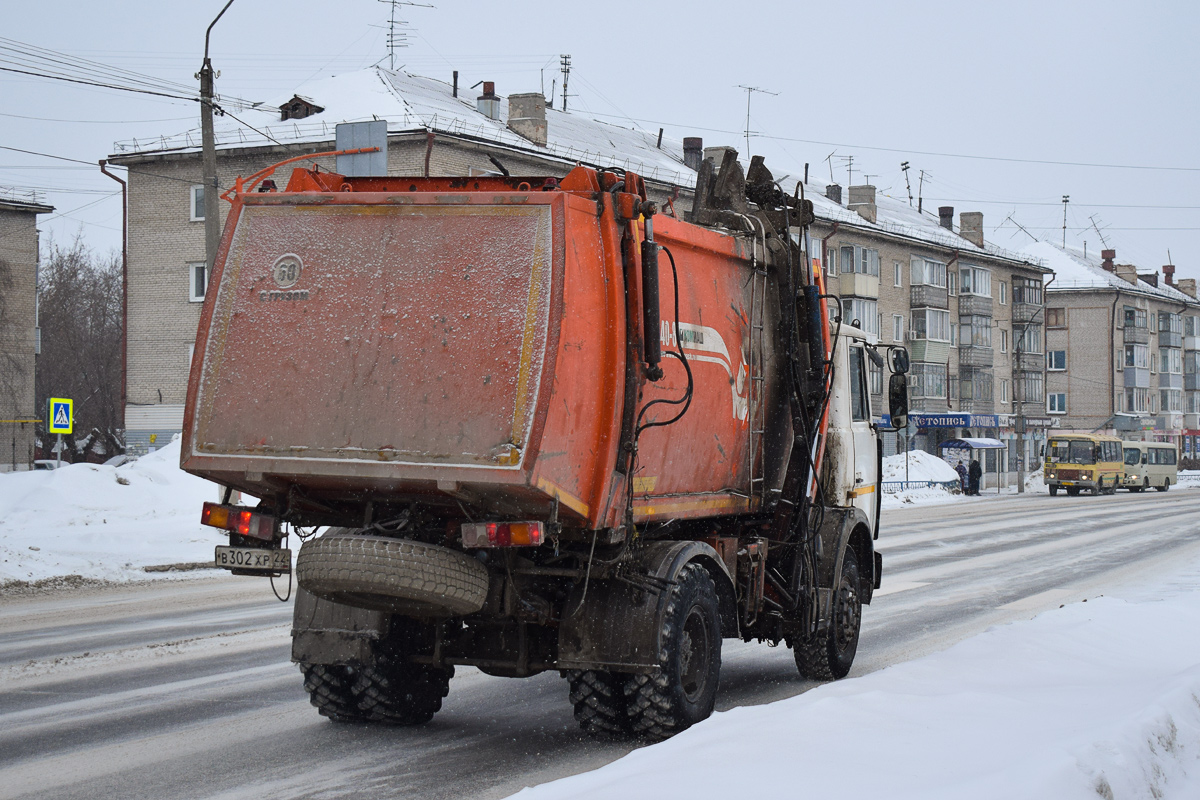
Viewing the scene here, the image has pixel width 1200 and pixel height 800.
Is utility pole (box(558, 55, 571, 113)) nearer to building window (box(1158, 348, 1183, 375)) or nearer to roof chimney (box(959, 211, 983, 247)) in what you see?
roof chimney (box(959, 211, 983, 247))

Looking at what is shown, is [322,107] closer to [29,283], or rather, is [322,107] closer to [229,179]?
[229,179]

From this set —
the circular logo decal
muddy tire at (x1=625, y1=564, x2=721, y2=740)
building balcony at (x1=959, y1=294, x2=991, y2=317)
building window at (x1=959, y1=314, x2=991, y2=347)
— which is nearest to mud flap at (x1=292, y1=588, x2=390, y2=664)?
muddy tire at (x1=625, y1=564, x2=721, y2=740)

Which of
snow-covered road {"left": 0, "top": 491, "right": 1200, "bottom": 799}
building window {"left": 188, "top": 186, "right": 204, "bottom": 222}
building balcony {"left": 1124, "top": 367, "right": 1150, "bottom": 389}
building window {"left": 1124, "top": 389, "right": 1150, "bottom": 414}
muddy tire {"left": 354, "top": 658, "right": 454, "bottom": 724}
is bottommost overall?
snow-covered road {"left": 0, "top": 491, "right": 1200, "bottom": 799}

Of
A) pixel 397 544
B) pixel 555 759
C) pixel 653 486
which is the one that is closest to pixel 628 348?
pixel 653 486

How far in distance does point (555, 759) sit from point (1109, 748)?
8.70ft

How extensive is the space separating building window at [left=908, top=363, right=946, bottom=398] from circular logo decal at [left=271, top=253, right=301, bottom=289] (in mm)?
60449

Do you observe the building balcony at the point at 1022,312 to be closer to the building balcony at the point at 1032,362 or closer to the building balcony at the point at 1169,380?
the building balcony at the point at 1032,362

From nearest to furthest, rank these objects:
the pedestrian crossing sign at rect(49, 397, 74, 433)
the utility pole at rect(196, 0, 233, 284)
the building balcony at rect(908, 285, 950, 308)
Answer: the utility pole at rect(196, 0, 233, 284) → the pedestrian crossing sign at rect(49, 397, 74, 433) → the building balcony at rect(908, 285, 950, 308)

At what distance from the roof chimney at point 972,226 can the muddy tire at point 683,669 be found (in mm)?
74575

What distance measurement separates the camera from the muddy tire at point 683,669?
6363 millimetres

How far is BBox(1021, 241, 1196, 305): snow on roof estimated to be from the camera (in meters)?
89.6

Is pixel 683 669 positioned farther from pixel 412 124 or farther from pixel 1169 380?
pixel 1169 380

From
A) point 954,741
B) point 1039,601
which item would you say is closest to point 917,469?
point 1039,601

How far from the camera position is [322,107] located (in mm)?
42781
